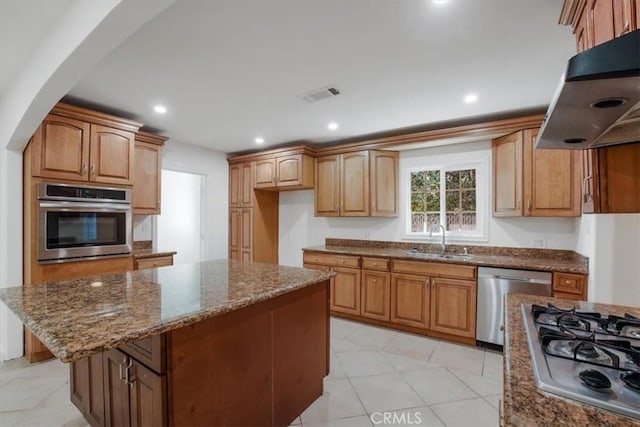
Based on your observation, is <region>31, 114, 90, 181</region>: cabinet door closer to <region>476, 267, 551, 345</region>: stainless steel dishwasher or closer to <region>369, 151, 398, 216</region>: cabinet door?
<region>369, 151, 398, 216</region>: cabinet door

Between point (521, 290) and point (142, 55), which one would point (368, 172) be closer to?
point (521, 290)

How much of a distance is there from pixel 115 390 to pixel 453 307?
2.97m

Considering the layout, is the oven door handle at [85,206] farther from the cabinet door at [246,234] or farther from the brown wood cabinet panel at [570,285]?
the brown wood cabinet panel at [570,285]

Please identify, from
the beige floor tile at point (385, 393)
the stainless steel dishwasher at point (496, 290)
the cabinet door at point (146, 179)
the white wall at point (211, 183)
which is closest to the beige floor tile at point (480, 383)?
the beige floor tile at point (385, 393)

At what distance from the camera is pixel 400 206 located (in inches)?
162

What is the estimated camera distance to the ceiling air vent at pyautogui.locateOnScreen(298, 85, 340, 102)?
269cm

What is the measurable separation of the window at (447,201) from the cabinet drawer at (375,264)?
0.69m

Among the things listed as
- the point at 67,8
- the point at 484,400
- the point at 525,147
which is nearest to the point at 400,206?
the point at 525,147

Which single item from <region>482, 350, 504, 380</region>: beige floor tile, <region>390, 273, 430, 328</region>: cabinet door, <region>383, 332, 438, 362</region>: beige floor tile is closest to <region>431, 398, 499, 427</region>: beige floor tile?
<region>482, 350, 504, 380</region>: beige floor tile

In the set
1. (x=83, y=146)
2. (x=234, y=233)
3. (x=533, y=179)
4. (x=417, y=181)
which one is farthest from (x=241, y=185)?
(x=533, y=179)

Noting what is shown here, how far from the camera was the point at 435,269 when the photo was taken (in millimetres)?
3262

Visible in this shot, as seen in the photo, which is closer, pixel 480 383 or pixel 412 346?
pixel 480 383

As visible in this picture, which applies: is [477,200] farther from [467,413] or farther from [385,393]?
[385,393]

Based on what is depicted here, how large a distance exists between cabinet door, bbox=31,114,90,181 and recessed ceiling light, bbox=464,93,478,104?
3.71m
